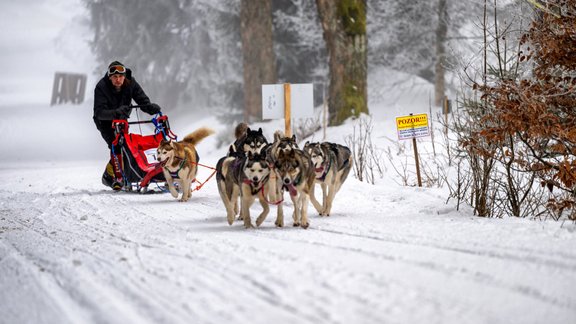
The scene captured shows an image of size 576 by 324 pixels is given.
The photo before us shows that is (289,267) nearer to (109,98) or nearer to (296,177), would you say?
(296,177)

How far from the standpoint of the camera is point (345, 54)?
1541cm

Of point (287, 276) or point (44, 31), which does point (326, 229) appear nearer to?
point (287, 276)

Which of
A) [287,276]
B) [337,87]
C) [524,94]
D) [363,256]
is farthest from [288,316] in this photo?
[337,87]

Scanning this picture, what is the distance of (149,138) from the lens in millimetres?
9562

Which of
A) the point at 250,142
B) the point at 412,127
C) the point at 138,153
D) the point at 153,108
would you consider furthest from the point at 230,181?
the point at 153,108

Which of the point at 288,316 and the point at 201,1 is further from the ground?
the point at 201,1

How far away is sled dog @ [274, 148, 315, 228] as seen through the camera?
563 centimetres

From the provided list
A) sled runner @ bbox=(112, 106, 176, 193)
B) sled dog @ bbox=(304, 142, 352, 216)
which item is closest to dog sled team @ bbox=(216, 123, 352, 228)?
sled dog @ bbox=(304, 142, 352, 216)

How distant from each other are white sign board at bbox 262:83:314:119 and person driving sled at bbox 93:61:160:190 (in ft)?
5.37

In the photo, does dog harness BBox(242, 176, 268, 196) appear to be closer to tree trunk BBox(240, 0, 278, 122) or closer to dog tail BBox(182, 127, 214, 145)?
dog tail BBox(182, 127, 214, 145)

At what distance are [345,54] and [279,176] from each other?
10175 mm

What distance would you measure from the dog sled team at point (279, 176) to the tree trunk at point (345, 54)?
872 centimetres

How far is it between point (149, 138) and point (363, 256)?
19.2 ft

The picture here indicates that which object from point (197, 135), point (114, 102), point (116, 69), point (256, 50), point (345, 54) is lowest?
point (197, 135)
